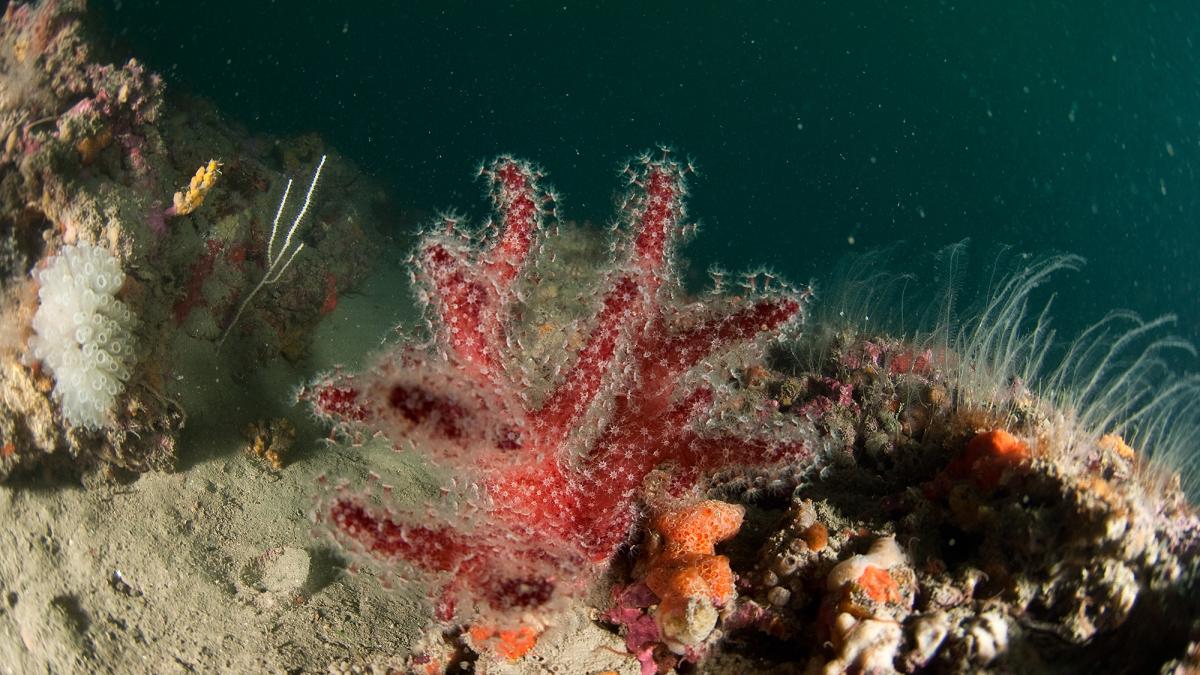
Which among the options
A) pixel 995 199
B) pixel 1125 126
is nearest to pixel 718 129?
pixel 995 199

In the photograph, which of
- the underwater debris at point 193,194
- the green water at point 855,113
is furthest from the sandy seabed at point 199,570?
the green water at point 855,113

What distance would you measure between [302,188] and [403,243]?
8.90 ft

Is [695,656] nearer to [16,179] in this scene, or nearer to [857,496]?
[857,496]

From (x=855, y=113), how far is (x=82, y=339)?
58.9m

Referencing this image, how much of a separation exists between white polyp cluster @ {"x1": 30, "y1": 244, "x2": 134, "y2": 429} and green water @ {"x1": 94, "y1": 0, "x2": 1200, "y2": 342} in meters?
30.9

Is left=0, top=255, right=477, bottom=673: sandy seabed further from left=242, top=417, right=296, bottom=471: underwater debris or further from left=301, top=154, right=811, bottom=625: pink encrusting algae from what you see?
left=301, top=154, right=811, bottom=625: pink encrusting algae

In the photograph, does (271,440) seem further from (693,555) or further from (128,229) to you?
(693,555)

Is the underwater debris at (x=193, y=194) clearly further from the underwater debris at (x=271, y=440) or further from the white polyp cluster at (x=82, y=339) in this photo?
the underwater debris at (x=271, y=440)

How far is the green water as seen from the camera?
40156 millimetres

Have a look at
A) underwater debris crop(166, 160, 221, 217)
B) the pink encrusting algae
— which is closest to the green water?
underwater debris crop(166, 160, 221, 217)

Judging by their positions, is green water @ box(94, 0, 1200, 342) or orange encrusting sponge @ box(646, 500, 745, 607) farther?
green water @ box(94, 0, 1200, 342)

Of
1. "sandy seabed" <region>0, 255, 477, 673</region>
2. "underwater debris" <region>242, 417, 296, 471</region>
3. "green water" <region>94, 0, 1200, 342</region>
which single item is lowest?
"sandy seabed" <region>0, 255, 477, 673</region>

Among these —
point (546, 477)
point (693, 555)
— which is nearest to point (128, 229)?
point (546, 477)

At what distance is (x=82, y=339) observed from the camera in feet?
11.3
